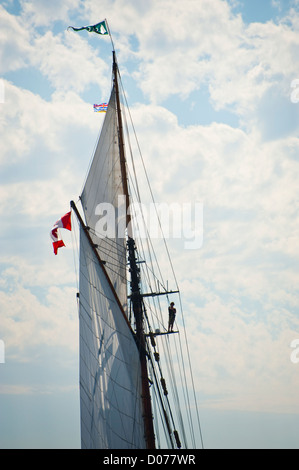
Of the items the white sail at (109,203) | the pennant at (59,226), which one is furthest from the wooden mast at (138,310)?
the pennant at (59,226)

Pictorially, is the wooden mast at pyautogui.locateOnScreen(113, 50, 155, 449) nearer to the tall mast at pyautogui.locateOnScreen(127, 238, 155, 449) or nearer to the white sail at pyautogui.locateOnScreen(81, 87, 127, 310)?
the tall mast at pyautogui.locateOnScreen(127, 238, 155, 449)

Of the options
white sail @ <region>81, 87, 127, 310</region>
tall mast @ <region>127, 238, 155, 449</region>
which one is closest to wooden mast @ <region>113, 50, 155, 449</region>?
tall mast @ <region>127, 238, 155, 449</region>

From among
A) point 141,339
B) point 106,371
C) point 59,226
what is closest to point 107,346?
point 106,371

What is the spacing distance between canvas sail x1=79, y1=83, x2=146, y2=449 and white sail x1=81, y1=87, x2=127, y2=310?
0.21ft

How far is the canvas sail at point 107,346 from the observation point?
27.8 m

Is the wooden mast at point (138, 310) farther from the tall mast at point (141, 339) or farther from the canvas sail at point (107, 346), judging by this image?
the canvas sail at point (107, 346)

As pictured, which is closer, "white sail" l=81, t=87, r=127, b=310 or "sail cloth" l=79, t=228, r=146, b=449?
"sail cloth" l=79, t=228, r=146, b=449

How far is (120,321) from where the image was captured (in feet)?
95.5

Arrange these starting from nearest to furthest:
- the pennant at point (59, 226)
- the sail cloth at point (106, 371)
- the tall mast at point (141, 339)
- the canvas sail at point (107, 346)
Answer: the sail cloth at point (106, 371), the canvas sail at point (107, 346), the tall mast at point (141, 339), the pennant at point (59, 226)

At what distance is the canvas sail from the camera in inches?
1093

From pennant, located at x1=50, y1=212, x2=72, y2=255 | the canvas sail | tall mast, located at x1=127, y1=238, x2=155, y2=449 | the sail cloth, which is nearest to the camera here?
the sail cloth
